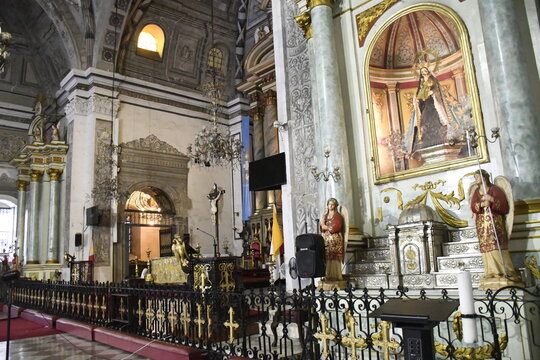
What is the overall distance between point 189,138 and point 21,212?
6899 millimetres

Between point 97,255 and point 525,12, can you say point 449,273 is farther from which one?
point 97,255

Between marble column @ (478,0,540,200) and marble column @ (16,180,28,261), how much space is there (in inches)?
634

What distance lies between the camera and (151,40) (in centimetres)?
1656

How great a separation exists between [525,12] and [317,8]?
10.9 ft

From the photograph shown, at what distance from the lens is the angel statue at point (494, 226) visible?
189 inches

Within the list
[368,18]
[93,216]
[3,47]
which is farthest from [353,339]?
[93,216]

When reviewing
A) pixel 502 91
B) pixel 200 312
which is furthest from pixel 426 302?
pixel 502 91

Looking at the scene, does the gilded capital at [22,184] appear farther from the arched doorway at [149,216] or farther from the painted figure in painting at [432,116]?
the painted figure in painting at [432,116]

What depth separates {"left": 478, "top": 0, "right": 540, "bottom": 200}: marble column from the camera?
212 inches

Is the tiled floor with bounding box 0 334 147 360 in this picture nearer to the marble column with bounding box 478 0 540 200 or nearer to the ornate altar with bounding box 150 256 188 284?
the ornate altar with bounding box 150 256 188 284

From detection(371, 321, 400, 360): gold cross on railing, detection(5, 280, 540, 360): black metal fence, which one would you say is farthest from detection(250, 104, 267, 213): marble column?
detection(371, 321, 400, 360): gold cross on railing

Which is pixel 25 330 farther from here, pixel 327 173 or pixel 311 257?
pixel 311 257

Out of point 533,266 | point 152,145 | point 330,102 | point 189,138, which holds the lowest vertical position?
A: point 533,266

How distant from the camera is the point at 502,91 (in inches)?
223
